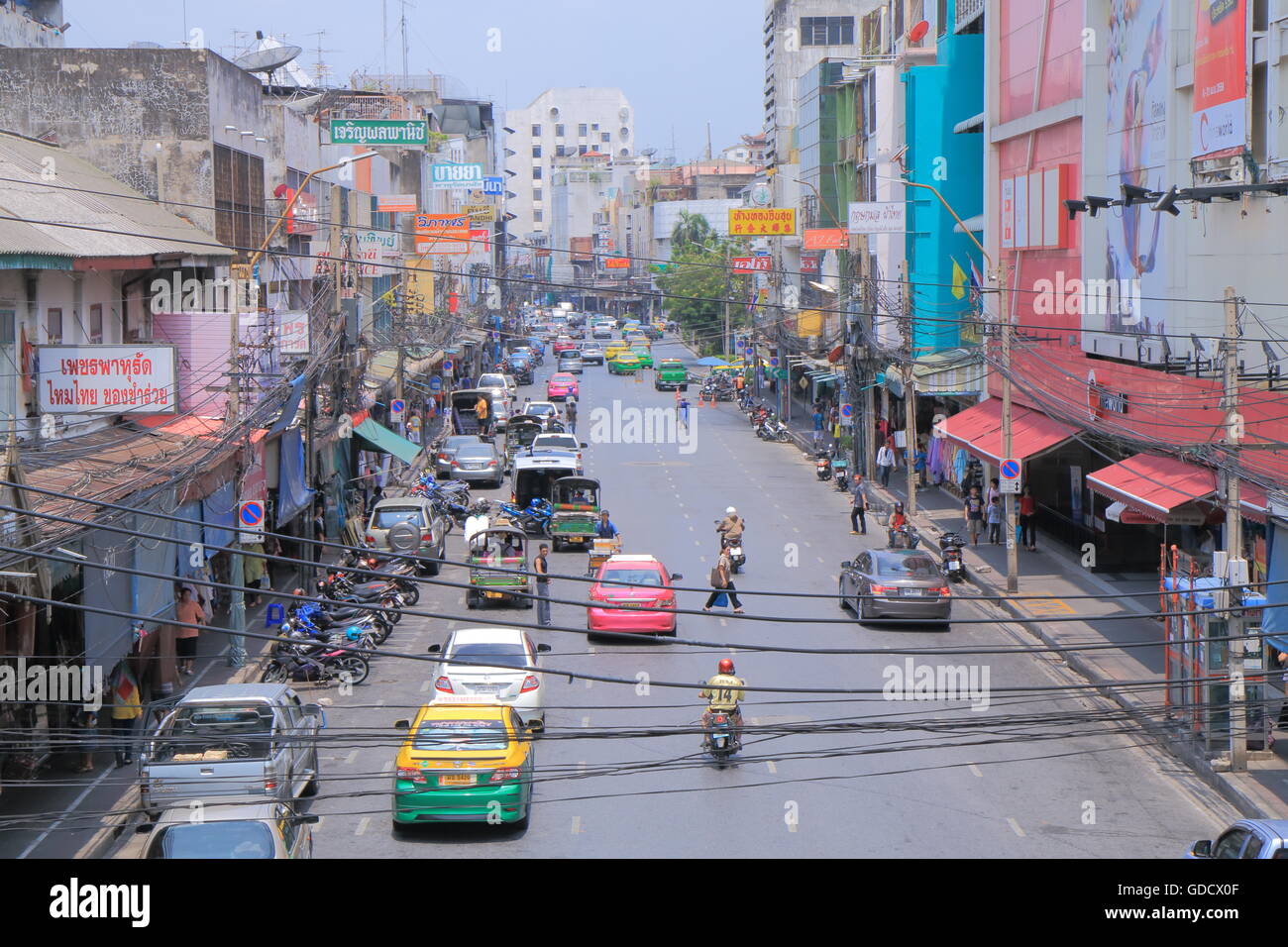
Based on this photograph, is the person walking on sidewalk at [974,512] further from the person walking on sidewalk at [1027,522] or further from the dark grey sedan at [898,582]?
the dark grey sedan at [898,582]

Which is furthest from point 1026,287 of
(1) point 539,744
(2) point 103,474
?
(2) point 103,474

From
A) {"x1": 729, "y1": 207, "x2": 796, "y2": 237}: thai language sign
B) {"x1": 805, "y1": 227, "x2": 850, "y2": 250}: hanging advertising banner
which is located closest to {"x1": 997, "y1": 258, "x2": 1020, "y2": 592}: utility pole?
{"x1": 805, "y1": 227, "x2": 850, "y2": 250}: hanging advertising banner

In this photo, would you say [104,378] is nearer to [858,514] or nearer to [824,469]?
[858,514]

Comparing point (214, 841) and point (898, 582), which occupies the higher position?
point (898, 582)

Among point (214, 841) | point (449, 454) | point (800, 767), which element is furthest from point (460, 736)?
point (449, 454)

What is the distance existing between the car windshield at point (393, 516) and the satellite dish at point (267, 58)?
68.9 ft

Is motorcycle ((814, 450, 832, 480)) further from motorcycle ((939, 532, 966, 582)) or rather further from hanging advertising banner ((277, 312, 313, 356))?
hanging advertising banner ((277, 312, 313, 356))

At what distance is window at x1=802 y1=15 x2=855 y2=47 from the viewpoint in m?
98.2

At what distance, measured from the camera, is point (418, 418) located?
2178 inches

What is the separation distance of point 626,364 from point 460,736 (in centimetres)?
8055

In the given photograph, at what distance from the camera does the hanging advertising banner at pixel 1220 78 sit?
2227 centimetres

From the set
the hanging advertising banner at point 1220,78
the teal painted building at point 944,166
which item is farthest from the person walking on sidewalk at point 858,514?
the hanging advertising banner at point 1220,78

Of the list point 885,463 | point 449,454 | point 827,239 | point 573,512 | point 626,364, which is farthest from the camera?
point 626,364

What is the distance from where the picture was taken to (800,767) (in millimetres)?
18984
